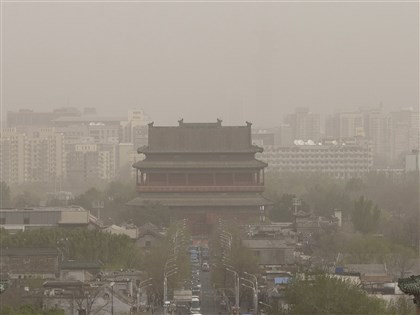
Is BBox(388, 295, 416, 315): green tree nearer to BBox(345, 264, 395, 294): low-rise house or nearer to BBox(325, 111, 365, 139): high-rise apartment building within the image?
BBox(345, 264, 395, 294): low-rise house

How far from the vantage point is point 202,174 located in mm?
77312

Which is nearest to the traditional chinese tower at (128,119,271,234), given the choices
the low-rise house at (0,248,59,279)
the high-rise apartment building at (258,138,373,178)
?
the low-rise house at (0,248,59,279)

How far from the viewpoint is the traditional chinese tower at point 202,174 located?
245ft

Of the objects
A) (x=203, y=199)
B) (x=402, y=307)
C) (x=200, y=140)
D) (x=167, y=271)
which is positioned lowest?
(x=167, y=271)

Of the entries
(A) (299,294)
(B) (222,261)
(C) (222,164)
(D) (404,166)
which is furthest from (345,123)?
(A) (299,294)

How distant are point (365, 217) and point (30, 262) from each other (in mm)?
18976

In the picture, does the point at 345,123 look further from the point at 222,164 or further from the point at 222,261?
the point at 222,261

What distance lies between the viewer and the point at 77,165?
12650 cm

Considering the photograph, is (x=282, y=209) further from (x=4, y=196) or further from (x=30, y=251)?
(x=30, y=251)

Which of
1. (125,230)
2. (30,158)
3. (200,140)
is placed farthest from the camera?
(30,158)

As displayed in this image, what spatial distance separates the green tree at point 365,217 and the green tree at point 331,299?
28.6 metres

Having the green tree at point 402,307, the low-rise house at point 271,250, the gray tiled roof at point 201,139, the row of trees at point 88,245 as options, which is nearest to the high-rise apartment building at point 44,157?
the gray tiled roof at point 201,139

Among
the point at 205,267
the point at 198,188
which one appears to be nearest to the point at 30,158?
the point at 198,188

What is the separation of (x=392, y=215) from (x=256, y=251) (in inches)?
795
